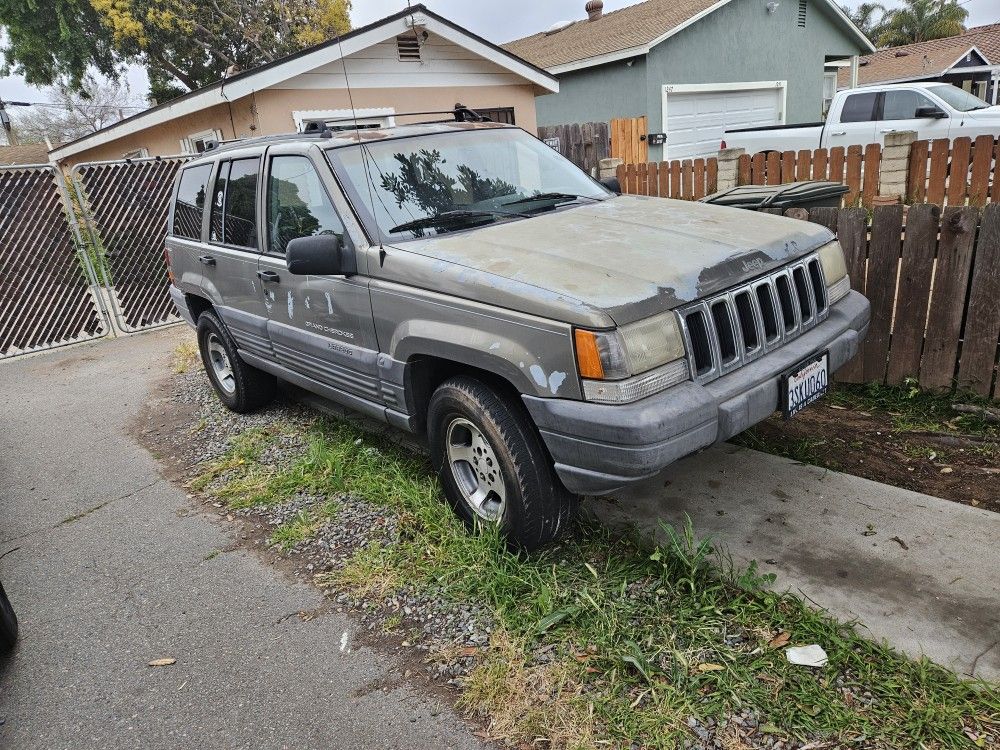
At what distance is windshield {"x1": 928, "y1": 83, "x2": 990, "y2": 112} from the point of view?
11.3m

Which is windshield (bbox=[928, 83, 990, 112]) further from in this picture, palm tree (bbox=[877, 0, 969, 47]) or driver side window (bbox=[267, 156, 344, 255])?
palm tree (bbox=[877, 0, 969, 47])

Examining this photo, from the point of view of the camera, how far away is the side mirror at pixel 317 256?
334cm

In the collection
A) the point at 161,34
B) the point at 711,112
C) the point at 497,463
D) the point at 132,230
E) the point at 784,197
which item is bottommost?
the point at 497,463

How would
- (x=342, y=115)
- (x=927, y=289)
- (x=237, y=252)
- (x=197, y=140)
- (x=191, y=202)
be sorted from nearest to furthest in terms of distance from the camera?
(x=927, y=289) < (x=237, y=252) < (x=191, y=202) < (x=342, y=115) < (x=197, y=140)

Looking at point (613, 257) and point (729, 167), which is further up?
point (613, 257)

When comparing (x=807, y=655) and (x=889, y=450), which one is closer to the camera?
(x=807, y=655)

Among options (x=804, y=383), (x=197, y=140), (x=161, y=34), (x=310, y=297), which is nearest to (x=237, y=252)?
(x=310, y=297)

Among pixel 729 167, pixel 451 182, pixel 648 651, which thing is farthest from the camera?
pixel 729 167

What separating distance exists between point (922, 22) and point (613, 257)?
53.5m

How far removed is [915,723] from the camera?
221cm

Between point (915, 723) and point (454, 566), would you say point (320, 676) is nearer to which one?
point (454, 566)

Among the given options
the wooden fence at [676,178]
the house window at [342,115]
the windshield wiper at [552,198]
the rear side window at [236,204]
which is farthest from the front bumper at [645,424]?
the house window at [342,115]

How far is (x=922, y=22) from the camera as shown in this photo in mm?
43938

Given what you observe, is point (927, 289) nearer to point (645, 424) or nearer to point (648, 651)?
point (645, 424)
